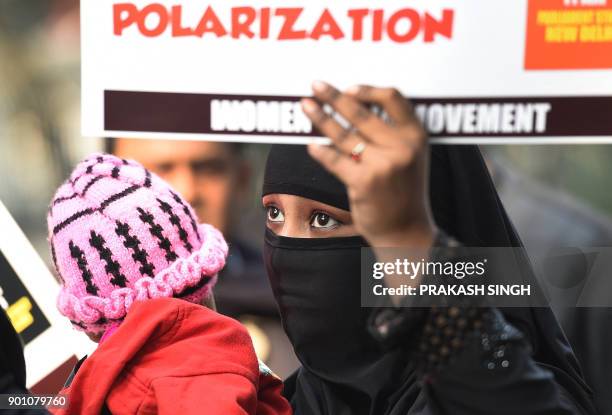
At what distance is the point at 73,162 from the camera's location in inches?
72.4

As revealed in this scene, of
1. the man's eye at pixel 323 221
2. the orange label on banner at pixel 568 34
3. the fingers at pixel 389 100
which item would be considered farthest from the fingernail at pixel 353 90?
the man's eye at pixel 323 221

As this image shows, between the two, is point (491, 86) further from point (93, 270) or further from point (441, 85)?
point (93, 270)

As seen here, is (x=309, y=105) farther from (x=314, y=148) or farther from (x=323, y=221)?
(x=323, y=221)

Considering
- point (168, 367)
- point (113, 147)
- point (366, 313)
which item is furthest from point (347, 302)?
point (113, 147)

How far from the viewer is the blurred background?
1.62 meters

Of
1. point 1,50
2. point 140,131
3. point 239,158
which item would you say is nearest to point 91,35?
point 140,131

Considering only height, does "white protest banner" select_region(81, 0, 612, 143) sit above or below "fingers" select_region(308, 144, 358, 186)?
above

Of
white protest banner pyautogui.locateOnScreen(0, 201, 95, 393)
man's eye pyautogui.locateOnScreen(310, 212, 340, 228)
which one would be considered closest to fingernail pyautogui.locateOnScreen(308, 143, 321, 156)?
man's eye pyautogui.locateOnScreen(310, 212, 340, 228)

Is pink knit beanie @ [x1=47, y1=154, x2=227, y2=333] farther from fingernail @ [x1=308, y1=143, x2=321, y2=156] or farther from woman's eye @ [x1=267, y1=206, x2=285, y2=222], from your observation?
Answer: fingernail @ [x1=308, y1=143, x2=321, y2=156]

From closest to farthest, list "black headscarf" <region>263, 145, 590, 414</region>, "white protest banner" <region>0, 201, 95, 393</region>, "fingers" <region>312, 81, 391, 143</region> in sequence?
"fingers" <region>312, 81, 391, 143</region> → "black headscarf" <region>263, 145, 590, 414</region> → "white protest banner" <region>0, 201, 95, 393</region>

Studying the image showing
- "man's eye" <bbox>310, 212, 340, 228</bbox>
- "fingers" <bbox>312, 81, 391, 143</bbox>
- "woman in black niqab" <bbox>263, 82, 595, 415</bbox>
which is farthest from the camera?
"man's eye" <bbox>310, 212, 340, 228</bbox>

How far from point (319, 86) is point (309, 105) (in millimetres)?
43

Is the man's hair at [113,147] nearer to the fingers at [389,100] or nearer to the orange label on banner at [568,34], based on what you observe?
the fingers at [389,100]

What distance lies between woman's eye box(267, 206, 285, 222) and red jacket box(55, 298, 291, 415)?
29cm
